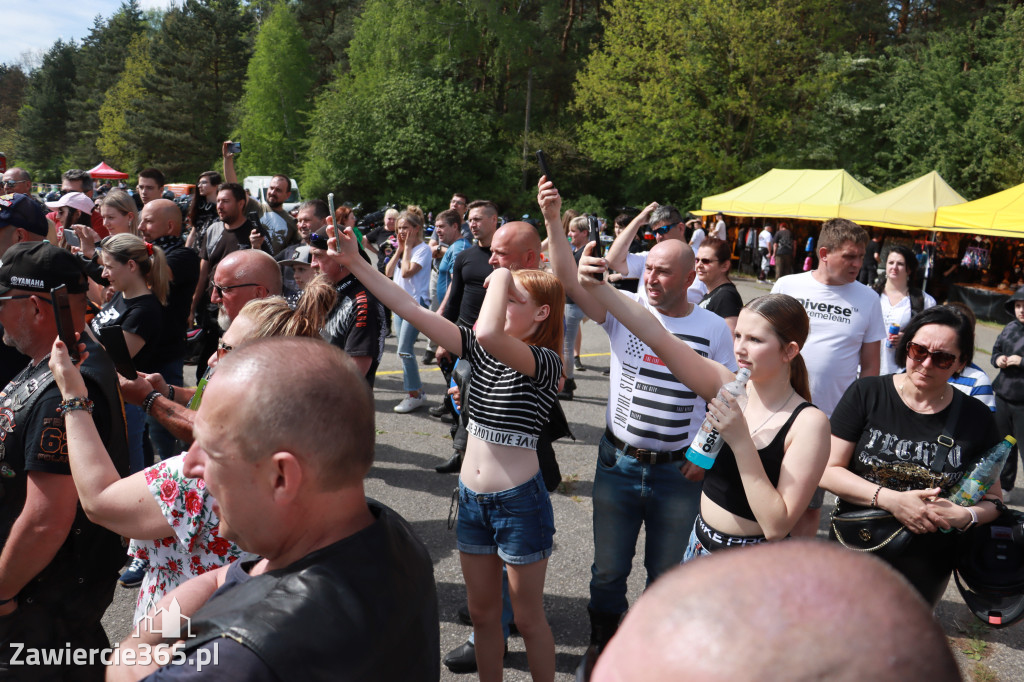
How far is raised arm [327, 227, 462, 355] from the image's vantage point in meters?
3.02

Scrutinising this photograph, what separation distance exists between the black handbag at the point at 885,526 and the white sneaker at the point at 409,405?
5.09 metres

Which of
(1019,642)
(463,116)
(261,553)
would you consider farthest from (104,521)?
(463,116)

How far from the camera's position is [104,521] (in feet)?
6.03

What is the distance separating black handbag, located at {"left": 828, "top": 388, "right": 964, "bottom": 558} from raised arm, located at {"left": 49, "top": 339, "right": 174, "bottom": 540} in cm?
254

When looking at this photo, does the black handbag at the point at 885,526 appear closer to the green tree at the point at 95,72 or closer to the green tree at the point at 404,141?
the green tree at the point at 404,141

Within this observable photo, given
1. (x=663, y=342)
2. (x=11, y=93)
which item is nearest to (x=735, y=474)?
(x=663, y=342)

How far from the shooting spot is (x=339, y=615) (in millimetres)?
1189

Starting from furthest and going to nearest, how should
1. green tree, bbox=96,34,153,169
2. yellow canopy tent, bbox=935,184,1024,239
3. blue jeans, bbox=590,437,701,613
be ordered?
green tree, bbox=96,34,153,169
yellow canopy tent, bbox=935,184,1024,239
blue jeans, bbox=590,437,701,613

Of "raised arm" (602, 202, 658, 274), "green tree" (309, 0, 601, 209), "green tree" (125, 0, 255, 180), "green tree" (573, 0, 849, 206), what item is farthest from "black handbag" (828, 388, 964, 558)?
"green tree" (125, 0, 255, 180)

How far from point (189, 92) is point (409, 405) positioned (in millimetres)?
48810

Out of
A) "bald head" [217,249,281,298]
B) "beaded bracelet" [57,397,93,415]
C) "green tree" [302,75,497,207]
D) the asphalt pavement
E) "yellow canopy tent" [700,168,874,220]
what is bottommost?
the asphalt pavement

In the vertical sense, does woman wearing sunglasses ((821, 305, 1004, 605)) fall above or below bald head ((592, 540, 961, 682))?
below

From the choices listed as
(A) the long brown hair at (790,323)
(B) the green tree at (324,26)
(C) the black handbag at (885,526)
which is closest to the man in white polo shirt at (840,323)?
(C) the black handbag at (885,526)

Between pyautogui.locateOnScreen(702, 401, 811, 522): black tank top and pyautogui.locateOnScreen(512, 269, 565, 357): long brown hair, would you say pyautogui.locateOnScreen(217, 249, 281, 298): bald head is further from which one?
pyautogui.locateOnScreen(702, 401, 811, 522): black tank top
